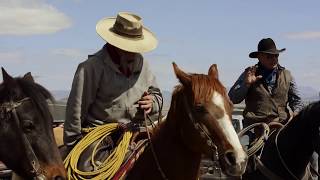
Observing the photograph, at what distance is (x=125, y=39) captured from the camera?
20.9 feet

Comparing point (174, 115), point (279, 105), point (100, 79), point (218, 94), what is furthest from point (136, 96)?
point (279, 105)

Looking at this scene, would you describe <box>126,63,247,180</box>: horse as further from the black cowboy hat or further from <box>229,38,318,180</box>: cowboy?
the black cowboy hat

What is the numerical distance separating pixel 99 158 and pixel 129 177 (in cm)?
45

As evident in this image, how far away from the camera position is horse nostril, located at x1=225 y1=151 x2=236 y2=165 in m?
4.97

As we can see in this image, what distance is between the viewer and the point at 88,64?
6246 mm

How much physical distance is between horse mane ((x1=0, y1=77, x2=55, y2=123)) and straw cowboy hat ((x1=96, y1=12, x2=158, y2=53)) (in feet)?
4.05

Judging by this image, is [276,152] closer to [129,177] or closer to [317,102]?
[317,102]

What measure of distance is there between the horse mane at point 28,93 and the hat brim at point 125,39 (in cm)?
123

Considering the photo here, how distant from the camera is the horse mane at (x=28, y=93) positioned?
16.7 feet

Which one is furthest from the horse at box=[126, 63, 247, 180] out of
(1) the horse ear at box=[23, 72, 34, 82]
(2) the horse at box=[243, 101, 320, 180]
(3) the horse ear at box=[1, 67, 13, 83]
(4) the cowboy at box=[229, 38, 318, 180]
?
(4) the cowboy at box=[229, 38, 318, 180]

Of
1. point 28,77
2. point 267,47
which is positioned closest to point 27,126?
point 28,77

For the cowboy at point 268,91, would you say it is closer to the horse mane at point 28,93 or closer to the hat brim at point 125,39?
the hat brim at point 125,39

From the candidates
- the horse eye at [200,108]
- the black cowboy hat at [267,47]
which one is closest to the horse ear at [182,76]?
the horse eye at [200,108]

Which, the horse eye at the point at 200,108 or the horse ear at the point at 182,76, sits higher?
the horse ear at the point at 182,76
